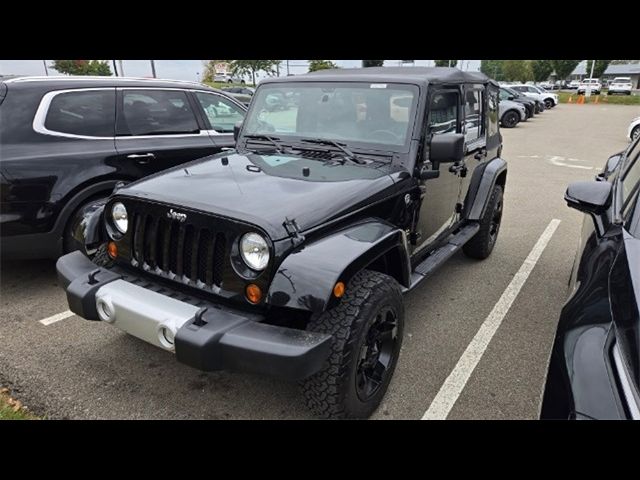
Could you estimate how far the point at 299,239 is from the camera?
93.6 inches

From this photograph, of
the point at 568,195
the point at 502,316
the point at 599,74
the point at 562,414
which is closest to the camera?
the point at 562,414

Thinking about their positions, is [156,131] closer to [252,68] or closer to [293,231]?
[293,231]

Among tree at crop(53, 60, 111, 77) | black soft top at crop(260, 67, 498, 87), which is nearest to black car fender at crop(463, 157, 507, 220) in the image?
black soft top at crop(260, 67, 498, 87)

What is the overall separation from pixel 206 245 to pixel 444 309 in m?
2.34

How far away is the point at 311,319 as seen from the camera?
2449mm

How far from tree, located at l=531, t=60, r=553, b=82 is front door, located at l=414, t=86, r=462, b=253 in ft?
229

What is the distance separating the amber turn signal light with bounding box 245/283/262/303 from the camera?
2.36 m

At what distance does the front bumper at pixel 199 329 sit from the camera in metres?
2.14

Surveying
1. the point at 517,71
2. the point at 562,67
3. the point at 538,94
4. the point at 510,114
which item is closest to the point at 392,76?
the point at 510,114

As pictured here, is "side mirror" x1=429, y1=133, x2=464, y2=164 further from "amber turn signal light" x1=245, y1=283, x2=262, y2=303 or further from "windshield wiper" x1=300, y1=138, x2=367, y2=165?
"amber turn signal light" x1=245, y1=283, x2=262, y2=303

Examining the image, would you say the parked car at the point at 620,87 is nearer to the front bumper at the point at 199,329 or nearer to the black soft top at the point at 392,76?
the black soft top at the point at 392,76

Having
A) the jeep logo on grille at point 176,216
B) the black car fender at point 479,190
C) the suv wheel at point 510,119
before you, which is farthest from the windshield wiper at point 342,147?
the suv wheel at point 510,119

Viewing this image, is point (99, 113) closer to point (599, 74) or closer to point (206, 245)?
point (206, 245)

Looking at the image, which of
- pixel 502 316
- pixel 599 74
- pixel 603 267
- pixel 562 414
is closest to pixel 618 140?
pixel 502 316
